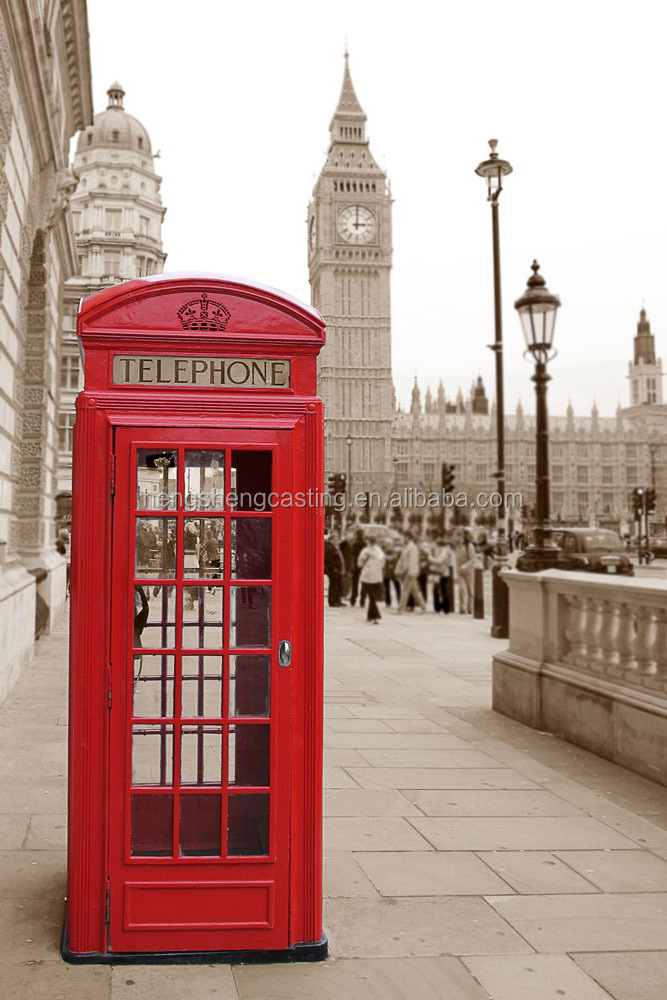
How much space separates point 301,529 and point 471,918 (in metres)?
1.72

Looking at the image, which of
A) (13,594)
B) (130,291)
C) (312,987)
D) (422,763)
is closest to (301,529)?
(130,291)

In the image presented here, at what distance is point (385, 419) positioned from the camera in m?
106

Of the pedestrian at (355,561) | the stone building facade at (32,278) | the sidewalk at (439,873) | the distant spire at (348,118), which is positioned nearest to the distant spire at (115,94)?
the distant spire at (348,118)

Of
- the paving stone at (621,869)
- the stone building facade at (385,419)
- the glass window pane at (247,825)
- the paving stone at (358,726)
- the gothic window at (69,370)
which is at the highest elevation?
the stone building facade at (385,419)

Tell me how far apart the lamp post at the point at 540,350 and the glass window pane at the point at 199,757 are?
922cm

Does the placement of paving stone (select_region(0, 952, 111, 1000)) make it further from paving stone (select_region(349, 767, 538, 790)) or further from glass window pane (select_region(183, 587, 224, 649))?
paving stone (select_region(349, 767, 538, 790))

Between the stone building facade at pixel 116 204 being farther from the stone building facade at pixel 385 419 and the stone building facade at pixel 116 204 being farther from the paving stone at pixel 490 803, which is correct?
the paving stone at pixel 490 803

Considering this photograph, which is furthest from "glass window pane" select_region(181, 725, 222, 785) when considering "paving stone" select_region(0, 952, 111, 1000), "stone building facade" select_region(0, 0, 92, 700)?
"stone building facade" select_region(0, 0, 92, 700)

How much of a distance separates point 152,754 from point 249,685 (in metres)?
0.43

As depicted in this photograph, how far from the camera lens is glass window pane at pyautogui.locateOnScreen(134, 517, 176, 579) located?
11.0ft

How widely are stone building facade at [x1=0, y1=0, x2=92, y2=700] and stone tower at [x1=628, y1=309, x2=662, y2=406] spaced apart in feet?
535

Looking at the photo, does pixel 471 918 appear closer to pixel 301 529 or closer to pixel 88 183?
pixel 301 529

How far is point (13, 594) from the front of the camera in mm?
8602

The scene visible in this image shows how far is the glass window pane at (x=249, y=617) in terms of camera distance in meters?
3.39
